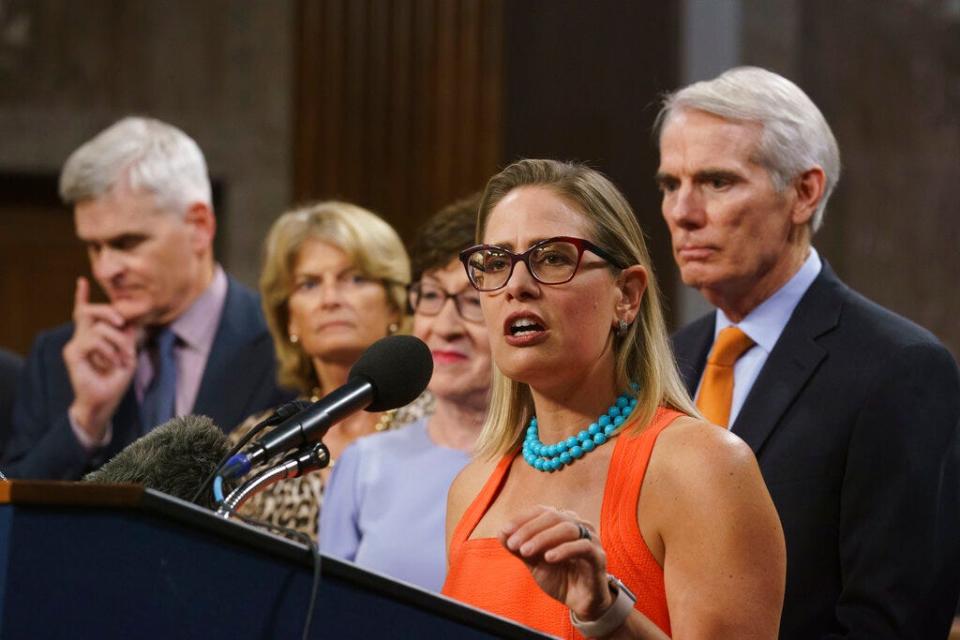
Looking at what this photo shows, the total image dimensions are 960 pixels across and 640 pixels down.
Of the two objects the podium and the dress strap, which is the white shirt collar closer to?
the dress strap

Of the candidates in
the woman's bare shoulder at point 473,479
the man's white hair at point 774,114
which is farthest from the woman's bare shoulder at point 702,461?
the man's white hair at point 774,114

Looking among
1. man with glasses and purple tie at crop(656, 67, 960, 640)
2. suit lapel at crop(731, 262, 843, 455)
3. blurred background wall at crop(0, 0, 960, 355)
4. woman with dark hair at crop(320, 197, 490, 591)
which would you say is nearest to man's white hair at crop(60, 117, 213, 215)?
woman with dark hair at crop(320, 197, 490, 591)

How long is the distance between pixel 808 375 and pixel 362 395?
118 cm

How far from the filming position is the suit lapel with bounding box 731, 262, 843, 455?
2.68 metres

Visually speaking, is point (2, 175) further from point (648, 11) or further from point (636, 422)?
point (636, 422)

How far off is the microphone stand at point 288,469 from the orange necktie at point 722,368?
131 centimetres

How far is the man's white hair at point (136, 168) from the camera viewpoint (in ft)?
13.4

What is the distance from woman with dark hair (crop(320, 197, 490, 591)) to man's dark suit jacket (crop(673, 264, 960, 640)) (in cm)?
73

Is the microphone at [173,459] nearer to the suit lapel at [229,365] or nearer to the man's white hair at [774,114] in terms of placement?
the man's white hair at [774,114]

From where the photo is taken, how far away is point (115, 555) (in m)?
1.33

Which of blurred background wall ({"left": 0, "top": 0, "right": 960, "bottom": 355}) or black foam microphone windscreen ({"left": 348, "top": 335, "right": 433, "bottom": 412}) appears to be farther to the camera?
blurred background wall ({"left": 0, "top": 0, "right": 960, "bottom": 355})

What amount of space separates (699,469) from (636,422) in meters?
0.18

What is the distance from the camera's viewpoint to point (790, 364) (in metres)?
2.73

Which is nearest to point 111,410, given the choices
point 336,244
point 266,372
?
point 266,372
